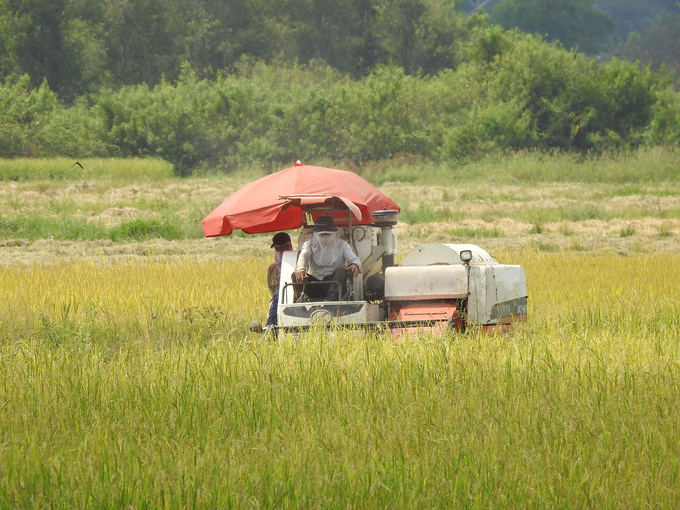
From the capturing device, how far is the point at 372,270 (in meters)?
8.69

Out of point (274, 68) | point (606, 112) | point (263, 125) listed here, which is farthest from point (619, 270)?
point (274, 68)

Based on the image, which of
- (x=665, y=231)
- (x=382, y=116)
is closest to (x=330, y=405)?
(x=665, y=231)

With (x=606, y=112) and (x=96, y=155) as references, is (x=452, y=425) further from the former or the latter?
(x=96, y=155)

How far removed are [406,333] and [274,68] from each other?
43.1 metres

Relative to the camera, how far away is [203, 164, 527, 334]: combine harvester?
25.3ft

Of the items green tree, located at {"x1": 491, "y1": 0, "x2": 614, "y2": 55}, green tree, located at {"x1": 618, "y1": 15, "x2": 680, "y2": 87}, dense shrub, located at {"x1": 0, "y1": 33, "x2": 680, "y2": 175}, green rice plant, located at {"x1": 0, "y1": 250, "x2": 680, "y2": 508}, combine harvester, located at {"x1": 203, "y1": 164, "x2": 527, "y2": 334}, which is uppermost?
green tree, located at {"x1": 491, "y1": 0, "x2": 614, "y2": 55}

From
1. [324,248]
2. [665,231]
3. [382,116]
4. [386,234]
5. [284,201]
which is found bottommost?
[324,248]

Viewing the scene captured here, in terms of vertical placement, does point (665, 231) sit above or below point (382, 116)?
below

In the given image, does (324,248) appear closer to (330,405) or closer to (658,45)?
(330,405)

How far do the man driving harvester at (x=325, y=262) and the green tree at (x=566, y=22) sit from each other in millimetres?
63078

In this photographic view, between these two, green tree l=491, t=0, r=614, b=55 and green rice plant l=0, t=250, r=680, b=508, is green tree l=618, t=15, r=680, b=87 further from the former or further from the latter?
green rice plant l=0, t=250, r=680, b=508

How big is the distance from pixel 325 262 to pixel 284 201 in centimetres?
70

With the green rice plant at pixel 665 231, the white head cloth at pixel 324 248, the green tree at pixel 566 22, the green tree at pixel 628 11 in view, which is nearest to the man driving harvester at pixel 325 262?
the white head cloth at pixel 324 248

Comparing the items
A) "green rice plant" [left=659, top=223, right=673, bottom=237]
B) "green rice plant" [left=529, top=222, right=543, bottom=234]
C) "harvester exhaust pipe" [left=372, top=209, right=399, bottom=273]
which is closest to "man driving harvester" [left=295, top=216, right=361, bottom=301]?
"harvester exhaust pipe" [left=372, top=209, right=399, bottom=273]
